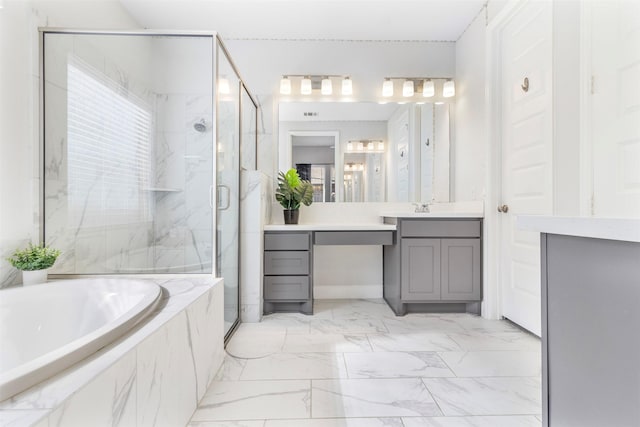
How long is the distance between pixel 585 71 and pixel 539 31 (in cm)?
55

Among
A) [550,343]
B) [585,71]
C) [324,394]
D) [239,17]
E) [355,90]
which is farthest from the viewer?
[355,90]

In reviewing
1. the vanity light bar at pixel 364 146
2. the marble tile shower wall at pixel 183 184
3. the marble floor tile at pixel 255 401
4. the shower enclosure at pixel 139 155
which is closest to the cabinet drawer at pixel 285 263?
the shower enclosure at pixel 139 155

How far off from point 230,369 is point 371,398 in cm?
74

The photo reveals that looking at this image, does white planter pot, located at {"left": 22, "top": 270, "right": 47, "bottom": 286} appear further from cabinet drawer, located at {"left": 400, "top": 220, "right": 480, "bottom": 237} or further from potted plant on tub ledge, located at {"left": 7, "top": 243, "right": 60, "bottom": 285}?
cabinet drawer, located at {"left": 400, "top": 220, "right": 480, "bottom": 237}

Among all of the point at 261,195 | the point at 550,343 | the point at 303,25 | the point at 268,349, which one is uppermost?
the point at 303,25

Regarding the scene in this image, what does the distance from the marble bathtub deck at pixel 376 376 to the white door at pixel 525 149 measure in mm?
284

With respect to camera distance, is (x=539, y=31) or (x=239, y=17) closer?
(x=539, y=31)

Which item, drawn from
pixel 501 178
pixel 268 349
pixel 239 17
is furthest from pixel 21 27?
pixel 501 178

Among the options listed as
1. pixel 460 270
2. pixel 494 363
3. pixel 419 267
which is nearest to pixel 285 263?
pixel 419 267

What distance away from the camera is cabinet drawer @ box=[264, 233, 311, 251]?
2.42 m

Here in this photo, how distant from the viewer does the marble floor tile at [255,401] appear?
1235mm

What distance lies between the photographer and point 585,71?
5.14ft

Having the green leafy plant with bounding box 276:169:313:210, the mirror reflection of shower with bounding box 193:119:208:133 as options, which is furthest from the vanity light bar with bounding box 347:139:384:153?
the mirror reflection of shower with bounding box 193:119:208:133

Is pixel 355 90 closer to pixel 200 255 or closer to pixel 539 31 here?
pixel 539 31
